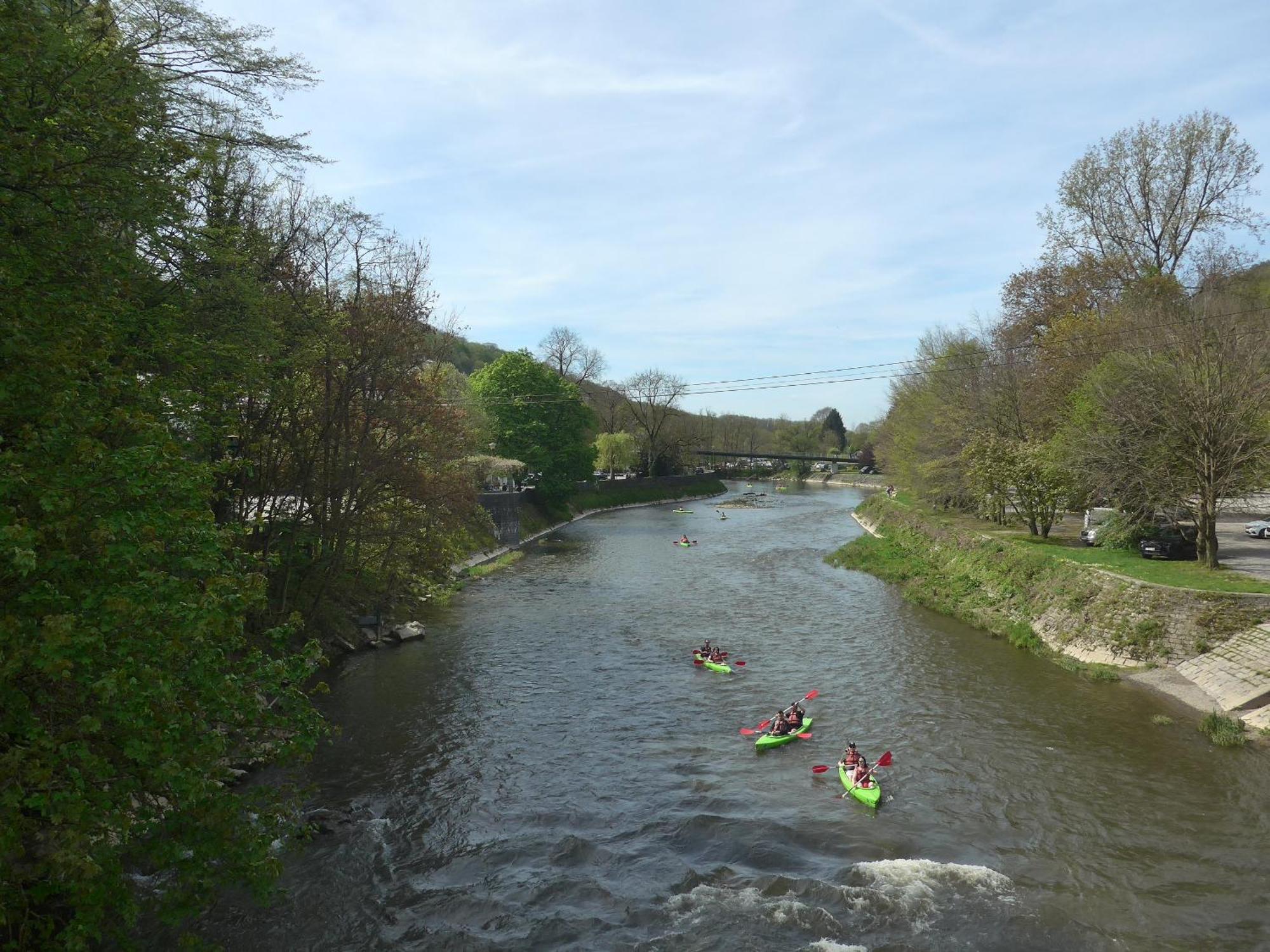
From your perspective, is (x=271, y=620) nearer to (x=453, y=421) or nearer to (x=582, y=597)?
(x=453, y=421)

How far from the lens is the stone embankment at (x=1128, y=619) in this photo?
19.9 meters

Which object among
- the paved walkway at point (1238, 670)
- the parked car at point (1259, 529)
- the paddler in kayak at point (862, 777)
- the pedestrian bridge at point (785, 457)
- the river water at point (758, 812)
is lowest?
the river water at point (758, 812)

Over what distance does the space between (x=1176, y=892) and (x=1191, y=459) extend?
739 inches

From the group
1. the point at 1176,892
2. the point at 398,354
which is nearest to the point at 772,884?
the point at 1176,892

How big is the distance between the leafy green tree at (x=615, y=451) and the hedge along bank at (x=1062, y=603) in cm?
5220

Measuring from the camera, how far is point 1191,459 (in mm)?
26562

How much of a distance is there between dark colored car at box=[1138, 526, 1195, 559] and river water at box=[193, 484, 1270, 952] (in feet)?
25.0

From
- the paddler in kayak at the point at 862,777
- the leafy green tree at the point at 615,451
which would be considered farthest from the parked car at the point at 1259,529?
the leafy green tree at the point at 615,451

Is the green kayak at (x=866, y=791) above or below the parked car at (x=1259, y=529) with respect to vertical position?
below

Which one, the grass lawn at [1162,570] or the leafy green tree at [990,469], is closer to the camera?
the grass lawn at [1162,570]

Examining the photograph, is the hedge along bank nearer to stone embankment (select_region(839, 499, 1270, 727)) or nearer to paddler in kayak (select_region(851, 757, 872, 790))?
stone embankment (select_region(839, 499, 1270, 727))

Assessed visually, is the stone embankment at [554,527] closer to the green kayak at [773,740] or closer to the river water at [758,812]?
the river water at [758,812]

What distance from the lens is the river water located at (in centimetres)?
1180

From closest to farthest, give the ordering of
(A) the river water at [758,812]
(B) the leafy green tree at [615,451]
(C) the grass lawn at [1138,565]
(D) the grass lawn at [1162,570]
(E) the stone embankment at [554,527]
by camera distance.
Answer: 1. (A) the river water at [758,812]
2. (D) the grass lawn at [1162,570]
3. (C) the grass lawn at [1138,565]
4. (E) the stone embankment at [554,527]
5. (B) the leafy green tree at [615,451]
